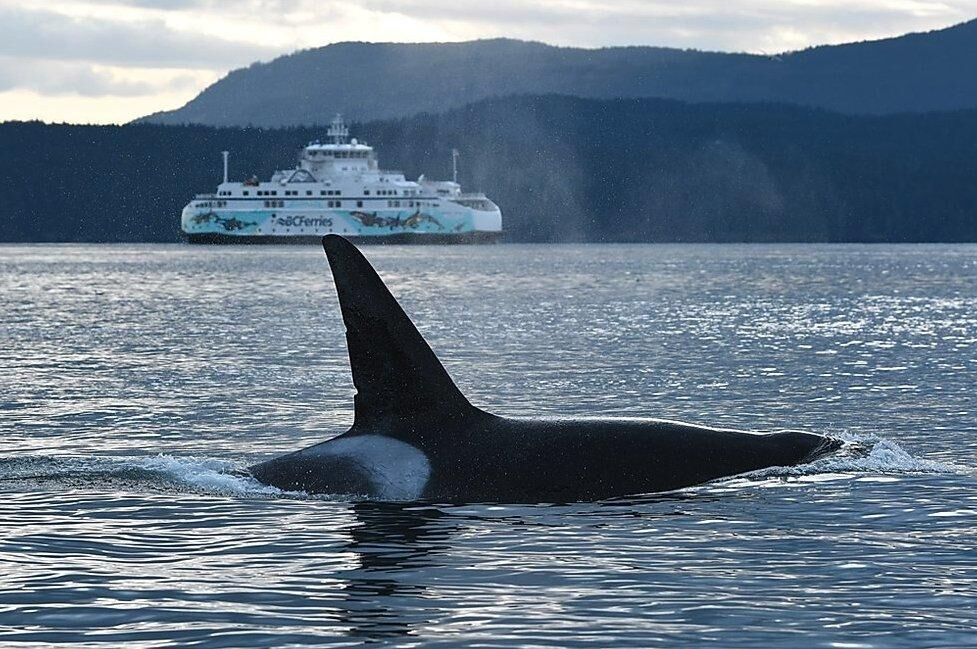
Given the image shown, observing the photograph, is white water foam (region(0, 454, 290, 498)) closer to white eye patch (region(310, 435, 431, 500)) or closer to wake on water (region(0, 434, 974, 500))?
wake on water (region(0, 434, 974, 500))

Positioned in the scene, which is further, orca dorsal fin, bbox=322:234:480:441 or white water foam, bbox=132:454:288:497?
white water foam, bbox=132:454:288:497

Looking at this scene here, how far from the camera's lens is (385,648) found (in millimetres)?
9852

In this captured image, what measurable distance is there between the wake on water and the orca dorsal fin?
1185mm

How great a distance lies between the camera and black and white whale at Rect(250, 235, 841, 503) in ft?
45.5

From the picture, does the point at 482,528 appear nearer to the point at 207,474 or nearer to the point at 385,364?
the point at 385,364

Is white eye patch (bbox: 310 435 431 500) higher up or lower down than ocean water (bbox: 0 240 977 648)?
higher up

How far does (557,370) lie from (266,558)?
67.7 ft

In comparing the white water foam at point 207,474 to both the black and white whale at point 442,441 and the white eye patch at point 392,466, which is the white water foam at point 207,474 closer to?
the white eye patch at point 392,466

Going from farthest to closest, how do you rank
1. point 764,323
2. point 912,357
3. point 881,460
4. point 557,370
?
point 764,323, point 912,357, point 557,370, point 881,460

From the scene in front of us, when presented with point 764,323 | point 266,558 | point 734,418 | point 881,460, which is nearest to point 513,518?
point 266,558

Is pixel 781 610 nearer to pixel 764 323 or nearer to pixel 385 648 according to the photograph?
pixel 385 648

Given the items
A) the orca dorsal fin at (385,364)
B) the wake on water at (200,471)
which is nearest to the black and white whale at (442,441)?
the orca dorsal fin at (385,364)

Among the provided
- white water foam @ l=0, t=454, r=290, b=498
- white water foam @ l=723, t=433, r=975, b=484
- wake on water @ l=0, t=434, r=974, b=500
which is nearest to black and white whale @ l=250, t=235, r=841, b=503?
wake on water @ l=0, t=434, r=974, b=500

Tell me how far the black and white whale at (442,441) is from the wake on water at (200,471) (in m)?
0.76
